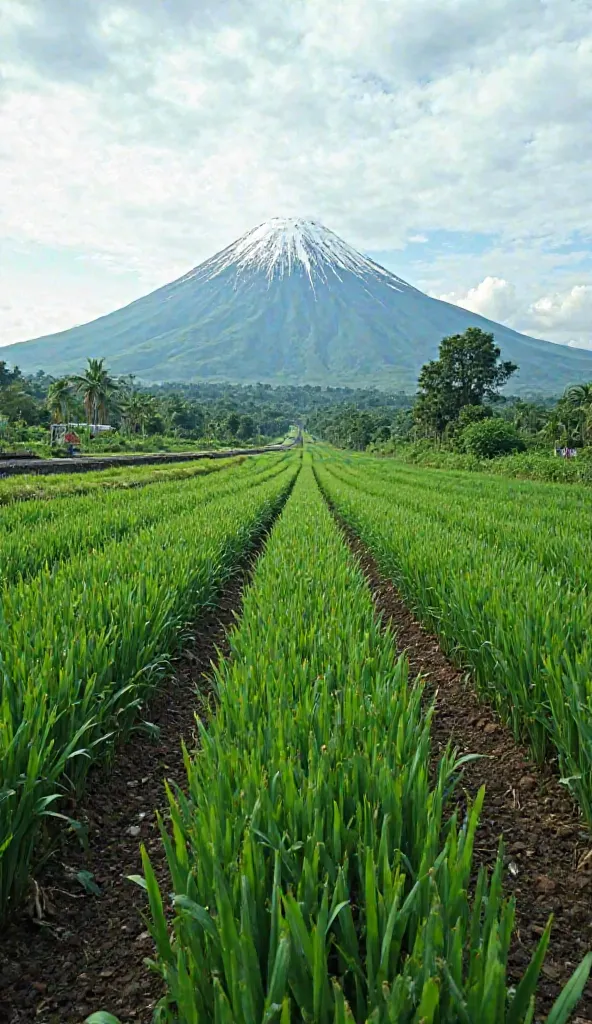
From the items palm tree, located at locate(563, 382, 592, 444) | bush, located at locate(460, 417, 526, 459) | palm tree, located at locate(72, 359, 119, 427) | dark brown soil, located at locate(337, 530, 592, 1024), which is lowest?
dark brown soil, located at locate(337, 530, 592, 1024)

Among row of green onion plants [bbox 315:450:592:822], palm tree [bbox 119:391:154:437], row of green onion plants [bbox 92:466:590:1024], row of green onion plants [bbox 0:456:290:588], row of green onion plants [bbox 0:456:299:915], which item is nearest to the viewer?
row of green onion plants [bbox 92:466:590:1024]

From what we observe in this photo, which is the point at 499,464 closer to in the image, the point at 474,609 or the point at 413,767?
the point at 474,609

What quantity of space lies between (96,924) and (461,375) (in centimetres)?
4561

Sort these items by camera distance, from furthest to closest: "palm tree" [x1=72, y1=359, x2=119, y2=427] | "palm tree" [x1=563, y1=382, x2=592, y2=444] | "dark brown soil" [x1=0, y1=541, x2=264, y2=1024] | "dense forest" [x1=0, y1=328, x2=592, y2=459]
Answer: "palm tree" [x1=72, y1=359, x2=119, y2=427] → "palm tree" [x1=563, y1=382, x2=592, y2=444] → "dense forest" [x1=0, y1=328, x2=592, y2=459] → "dark brown soil" [x1=0, y1=541, x2=264, y2=1024]

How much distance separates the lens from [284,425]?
15212cm

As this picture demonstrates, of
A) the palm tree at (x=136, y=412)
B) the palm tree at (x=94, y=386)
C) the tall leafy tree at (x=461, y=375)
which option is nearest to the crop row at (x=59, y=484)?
the tall leafy tree at (x=461, y=375)

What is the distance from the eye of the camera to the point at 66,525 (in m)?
6.96

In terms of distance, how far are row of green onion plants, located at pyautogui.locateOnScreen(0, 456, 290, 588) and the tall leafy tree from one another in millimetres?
35862

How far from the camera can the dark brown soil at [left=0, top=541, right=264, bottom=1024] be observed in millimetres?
1474

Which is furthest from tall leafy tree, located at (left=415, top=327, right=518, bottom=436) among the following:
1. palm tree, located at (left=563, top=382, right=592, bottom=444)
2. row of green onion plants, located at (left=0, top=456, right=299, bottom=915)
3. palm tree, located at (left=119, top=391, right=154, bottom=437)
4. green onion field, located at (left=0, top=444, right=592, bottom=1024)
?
row of green onion plants, located at (left=0, top=456, right=299, bottom=915)

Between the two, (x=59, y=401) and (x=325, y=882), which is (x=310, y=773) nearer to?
(x=325, y=882)

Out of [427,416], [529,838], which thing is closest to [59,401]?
[427,416]

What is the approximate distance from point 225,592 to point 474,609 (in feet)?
11.7

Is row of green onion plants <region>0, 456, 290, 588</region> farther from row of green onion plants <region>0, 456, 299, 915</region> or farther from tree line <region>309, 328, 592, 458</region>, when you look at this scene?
tree line <region>309, 328, 592, 458</region>
